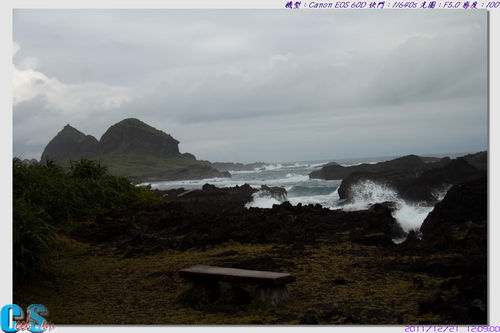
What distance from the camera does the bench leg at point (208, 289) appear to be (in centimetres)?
511

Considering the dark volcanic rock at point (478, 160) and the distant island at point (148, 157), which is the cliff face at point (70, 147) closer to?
the distant island at point (148, 157)

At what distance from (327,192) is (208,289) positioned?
53.2ft

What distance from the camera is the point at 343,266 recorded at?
6.45m

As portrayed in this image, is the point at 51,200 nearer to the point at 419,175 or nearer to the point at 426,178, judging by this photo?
the point at 426,178

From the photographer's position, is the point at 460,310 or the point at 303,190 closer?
the point at 460,310

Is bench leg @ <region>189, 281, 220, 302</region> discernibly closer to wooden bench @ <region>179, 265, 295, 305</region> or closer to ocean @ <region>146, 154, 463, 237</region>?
wooden bench @ <region>179, 265, 295, 305</region>

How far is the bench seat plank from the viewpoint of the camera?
4639 millimetres

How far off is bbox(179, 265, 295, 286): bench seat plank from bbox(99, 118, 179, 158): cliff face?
17727mm

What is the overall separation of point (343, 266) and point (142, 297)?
2777 millimetres

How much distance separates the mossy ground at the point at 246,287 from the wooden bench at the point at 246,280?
0.11 metres

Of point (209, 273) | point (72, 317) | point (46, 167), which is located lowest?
point (72, 317)

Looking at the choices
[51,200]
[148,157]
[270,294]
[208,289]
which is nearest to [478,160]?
[270,294]
